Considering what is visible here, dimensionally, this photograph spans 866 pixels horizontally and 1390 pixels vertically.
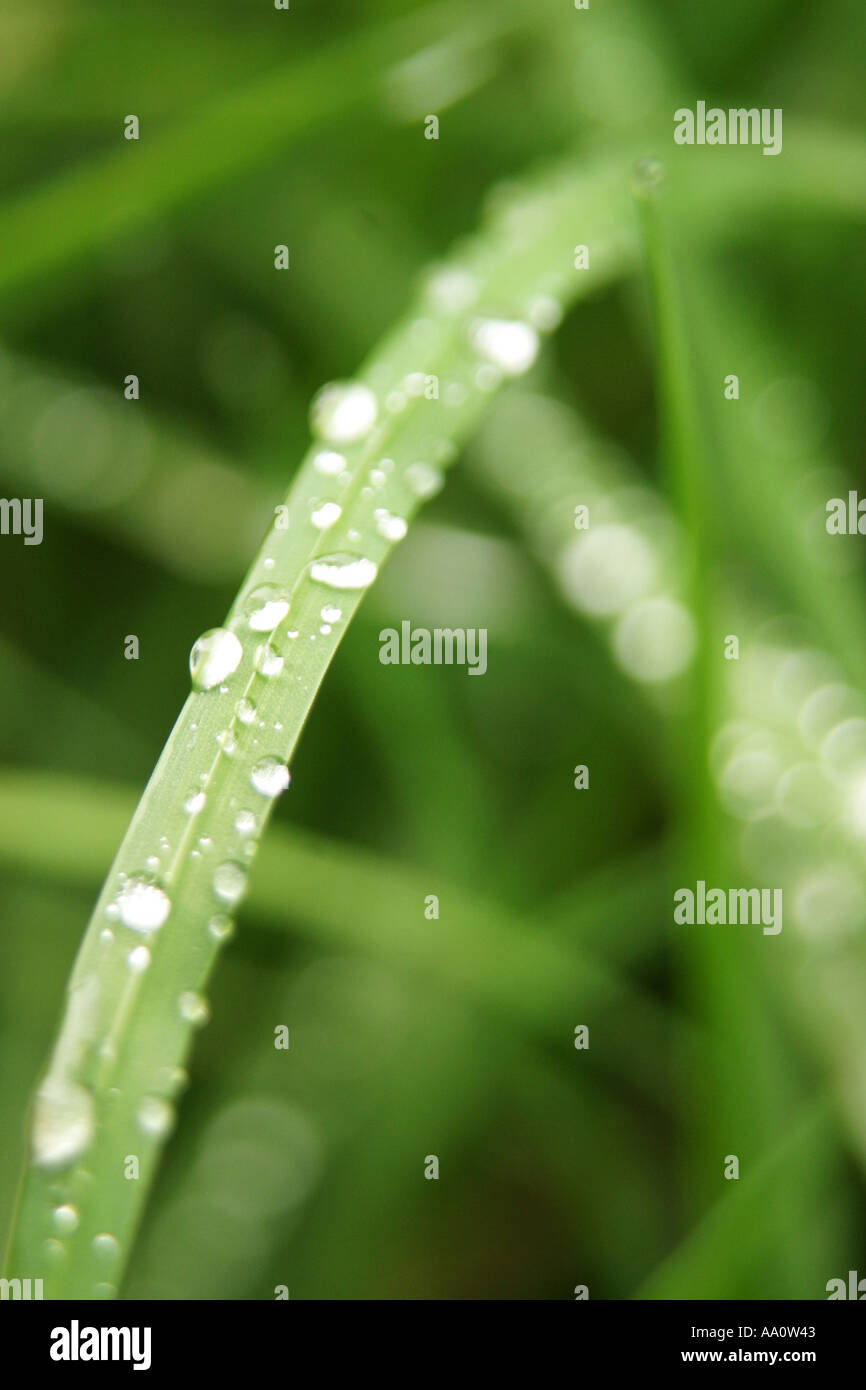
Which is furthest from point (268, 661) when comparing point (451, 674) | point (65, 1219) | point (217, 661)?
point (451, 674)

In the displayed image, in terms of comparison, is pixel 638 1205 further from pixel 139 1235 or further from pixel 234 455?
pixel 234 455

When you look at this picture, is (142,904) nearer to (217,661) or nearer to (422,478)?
(217,661)

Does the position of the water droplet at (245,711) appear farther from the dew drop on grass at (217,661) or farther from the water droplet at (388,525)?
the water droplet at (388,525)

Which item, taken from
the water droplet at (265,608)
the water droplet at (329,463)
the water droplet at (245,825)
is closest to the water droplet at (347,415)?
the water droplet at (329,463)

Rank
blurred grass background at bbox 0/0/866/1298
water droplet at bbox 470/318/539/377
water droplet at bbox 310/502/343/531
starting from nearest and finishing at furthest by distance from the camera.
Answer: water droplet at bbox 310/502/343/531 → water droplet at bbox 470/318/539/377 → blurred grass background at bbox 0/0/866/1298

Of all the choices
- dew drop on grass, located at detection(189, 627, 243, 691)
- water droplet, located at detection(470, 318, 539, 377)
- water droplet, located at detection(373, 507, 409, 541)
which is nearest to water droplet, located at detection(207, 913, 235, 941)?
dew drop on grass, located at detection(189, 627, 243, 691)

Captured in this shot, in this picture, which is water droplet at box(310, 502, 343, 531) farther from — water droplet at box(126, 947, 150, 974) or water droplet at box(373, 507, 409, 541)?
water droplet at box(126, 947, 150, 974)
